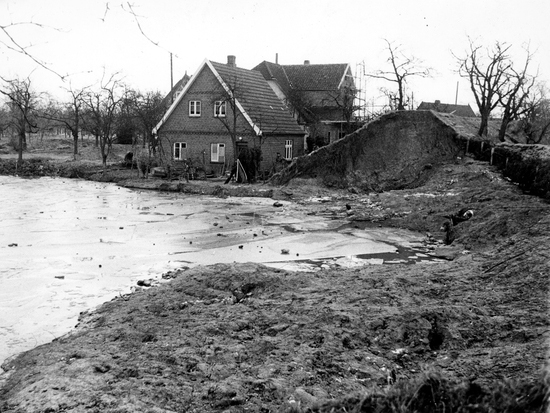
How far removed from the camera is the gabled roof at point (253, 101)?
1198 inches

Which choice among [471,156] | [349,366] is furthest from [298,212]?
[349,366]

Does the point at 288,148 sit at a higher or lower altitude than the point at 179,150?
higher

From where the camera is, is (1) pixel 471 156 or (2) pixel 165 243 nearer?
(2) pixel 165 243

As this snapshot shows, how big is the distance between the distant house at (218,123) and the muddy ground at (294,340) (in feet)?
72.8

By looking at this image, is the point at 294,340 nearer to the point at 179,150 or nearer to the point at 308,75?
the point at 179,150

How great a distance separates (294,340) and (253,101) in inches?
1084

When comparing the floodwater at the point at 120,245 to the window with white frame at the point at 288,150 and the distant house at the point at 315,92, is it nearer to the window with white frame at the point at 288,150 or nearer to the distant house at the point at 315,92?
the window with white frame at the point at 288,150

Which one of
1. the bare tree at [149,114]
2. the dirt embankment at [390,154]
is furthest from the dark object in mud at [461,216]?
the bare tree at [149,114]

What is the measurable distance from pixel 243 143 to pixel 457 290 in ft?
80.5

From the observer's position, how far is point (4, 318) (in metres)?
7.26

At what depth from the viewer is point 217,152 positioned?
31547 mm

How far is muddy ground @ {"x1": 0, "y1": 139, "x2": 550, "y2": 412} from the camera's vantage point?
438cm

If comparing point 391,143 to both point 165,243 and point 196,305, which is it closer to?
point 165,243

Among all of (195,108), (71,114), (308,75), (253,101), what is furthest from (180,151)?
(308,75)
